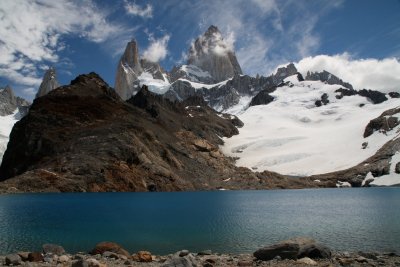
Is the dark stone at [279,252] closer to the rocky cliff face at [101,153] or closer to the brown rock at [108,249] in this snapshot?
the brown rock at [108,249]

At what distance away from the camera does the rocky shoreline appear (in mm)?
23234

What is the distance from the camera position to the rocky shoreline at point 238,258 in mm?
23234

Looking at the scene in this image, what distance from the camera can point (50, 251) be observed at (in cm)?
2642

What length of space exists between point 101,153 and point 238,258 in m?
95.9

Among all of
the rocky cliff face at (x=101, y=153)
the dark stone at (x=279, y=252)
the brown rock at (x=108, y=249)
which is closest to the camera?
the dark stone at (x=279, y=252)

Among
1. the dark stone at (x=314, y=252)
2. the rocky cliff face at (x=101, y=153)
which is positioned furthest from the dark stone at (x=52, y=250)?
the rocky cliff face at (x=101, y=153)

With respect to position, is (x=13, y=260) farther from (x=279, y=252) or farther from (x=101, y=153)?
(x=101, y=153)

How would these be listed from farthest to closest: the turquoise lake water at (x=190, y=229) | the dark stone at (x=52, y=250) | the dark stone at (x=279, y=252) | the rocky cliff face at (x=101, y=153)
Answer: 1. the rocky cliff face at (x=101, y=153)
2. the turquoise lake water at (x=190, y=229)
3. the dark stone at (x=52, y=250)
4. the dark stone at (x=279, y=252)

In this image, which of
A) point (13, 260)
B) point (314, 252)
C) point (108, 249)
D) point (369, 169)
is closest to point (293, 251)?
point (314, 252)

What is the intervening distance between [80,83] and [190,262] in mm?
147178

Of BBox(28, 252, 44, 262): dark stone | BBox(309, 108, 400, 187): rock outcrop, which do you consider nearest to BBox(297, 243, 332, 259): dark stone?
BBox(28, 252, 44, 262): dark stone

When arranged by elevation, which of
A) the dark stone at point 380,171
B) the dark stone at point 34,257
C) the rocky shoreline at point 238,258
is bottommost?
the rocky shoreline at point 238,258

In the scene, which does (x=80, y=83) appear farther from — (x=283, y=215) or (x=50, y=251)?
(x=50, y=251)

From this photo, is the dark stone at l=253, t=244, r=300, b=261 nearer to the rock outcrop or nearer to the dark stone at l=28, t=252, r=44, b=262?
the dark stone at l=28, t=252, r=44, b=262
